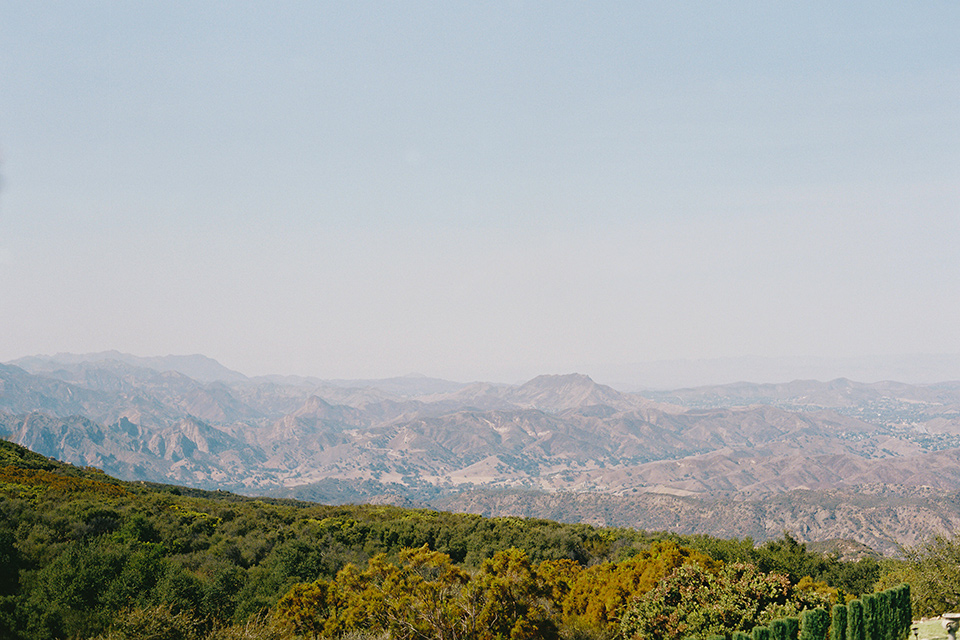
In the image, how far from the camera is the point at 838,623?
72.7ft

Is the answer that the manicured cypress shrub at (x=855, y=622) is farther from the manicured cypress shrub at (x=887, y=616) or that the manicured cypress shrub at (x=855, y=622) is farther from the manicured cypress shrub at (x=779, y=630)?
the manicured cypress shrub at (x=779, y=630)

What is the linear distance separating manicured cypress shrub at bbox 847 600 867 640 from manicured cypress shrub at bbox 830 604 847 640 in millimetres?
162

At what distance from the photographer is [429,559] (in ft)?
90.7

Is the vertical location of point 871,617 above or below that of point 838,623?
below

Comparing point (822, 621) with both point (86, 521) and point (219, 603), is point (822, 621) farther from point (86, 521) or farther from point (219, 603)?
point (86, 521)

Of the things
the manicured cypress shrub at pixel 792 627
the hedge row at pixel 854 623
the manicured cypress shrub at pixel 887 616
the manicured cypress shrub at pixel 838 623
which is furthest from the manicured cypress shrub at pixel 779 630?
the manicured cypress shrub at pixel 887 616

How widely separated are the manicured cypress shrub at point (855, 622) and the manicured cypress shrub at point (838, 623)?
6.4 inches

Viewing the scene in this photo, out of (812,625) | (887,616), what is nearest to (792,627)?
(812,625)

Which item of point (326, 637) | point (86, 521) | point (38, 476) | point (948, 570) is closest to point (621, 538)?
point (948, 570)

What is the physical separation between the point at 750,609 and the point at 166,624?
68.4ft

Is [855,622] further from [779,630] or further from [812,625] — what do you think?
[779,630]

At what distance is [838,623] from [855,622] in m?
1.00

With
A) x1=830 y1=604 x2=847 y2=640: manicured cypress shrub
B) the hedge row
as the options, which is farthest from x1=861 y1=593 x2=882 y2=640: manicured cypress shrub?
x1=830 y1=604 x2=847 y2=640: manicured cypress shrub

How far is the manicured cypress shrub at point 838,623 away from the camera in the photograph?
72.6 ft
